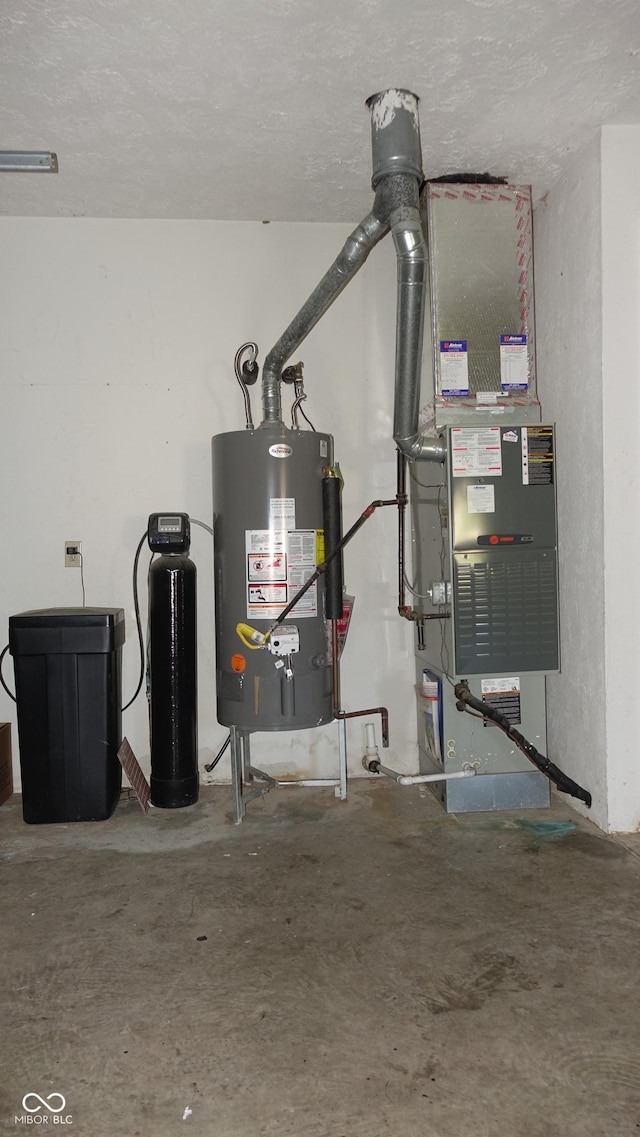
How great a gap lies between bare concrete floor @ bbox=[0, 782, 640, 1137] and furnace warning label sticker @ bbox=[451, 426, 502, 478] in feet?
4.56

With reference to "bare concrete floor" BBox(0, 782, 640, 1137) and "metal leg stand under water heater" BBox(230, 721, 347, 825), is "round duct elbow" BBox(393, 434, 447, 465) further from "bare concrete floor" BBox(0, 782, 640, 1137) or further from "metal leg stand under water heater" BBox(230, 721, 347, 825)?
"bare concrete floor" BBox(0, 782, 640, 1137)

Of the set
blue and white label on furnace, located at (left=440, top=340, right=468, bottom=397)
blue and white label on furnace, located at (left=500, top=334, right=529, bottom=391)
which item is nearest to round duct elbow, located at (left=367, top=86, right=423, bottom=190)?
blue and white label on furnace, located at (left=440, top=340, right=468, bottom=397)

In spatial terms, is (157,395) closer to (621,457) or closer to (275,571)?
(275,571)

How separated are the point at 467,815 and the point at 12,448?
8.49ft

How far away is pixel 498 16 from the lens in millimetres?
1990

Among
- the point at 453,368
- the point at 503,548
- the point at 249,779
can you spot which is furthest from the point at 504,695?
the point at 453,368

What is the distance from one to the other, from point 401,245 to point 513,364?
75 cm

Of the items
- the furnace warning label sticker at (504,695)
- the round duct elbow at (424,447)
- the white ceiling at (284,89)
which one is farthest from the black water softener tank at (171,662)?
the white ceiling at (284,89)

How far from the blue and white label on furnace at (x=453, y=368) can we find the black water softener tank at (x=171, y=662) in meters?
1.23

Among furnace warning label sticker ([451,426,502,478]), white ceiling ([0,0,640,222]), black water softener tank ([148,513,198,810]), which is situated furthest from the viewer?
black water softener tank ([148,513,198,810])

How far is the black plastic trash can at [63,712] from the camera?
288cm

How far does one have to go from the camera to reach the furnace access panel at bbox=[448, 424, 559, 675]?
106 inches

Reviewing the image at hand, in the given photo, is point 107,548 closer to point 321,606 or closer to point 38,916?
point 321,606

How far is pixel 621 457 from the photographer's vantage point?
8.44ft
